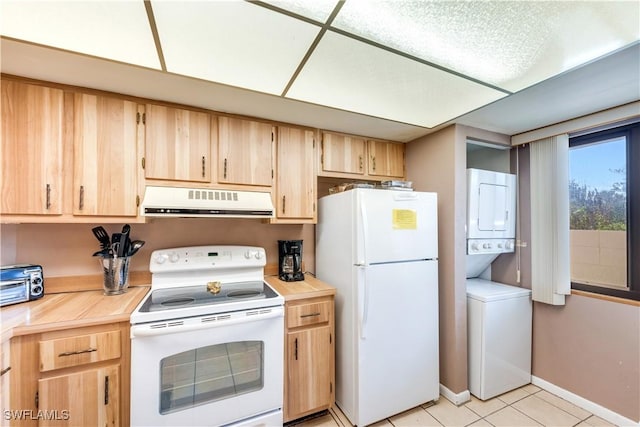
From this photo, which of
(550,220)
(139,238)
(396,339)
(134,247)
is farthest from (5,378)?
(550,220)

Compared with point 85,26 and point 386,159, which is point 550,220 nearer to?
point 386,159

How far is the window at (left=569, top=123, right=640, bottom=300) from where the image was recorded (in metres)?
1.90

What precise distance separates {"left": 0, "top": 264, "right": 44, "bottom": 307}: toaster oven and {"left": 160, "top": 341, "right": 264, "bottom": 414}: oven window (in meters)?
0.95

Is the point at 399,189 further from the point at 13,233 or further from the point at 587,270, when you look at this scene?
the point at 13,233

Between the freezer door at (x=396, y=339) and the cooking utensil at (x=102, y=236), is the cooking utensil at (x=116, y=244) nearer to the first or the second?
the cooking utensil at (x=102, y=236)

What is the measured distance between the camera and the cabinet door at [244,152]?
1.91 m

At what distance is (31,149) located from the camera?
4.84 ft

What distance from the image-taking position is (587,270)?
7.07ft

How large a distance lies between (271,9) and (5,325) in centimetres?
182

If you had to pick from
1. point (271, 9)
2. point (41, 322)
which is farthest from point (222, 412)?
point (271, 9)

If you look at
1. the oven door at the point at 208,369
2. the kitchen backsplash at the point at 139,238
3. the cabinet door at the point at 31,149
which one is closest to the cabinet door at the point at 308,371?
the oven door at the point at 208,369

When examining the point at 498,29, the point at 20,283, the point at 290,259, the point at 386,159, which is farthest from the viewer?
the point at 386,159

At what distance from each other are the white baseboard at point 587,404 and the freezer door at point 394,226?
5.03 ft

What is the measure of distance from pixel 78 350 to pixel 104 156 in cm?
110
